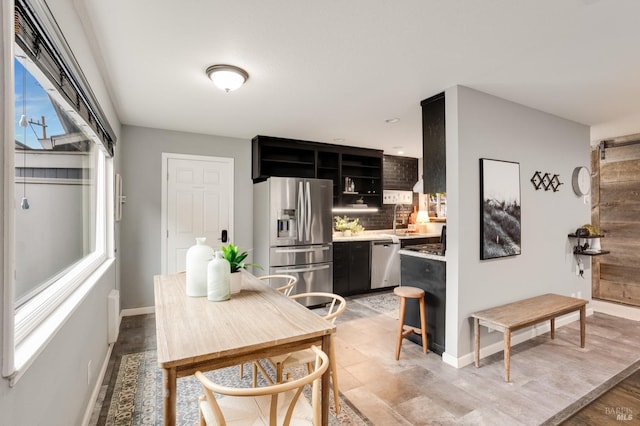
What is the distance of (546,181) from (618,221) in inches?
85.6

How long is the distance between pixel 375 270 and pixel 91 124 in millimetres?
4248

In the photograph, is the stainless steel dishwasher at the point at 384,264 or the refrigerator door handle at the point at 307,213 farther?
the stainless steel dishwasher at the point at 384,264

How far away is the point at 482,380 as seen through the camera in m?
2.57

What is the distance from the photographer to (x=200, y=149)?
15.0 ft

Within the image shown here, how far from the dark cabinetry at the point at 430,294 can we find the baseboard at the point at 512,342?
7.0 inches

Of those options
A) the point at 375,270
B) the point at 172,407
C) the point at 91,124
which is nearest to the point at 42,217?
the point at 91,124

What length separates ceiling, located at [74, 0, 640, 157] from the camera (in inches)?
70.3

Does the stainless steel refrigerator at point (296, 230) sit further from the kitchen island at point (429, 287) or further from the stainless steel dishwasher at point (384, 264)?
the kitchen island at point (429, 287)

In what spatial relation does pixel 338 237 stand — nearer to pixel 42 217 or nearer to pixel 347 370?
pixel 347 370

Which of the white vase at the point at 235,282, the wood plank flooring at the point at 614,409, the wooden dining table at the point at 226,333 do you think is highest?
the white vase at the point at 235,282

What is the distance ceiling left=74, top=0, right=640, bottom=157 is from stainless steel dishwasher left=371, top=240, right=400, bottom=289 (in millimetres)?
2401

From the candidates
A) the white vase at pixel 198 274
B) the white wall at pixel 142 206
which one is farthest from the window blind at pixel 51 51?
the white wall at pixel 142 206

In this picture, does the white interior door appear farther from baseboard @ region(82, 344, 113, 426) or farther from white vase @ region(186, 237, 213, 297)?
white vase @ region(186, 237, 213, 297)

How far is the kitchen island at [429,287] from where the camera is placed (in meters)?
3.00
